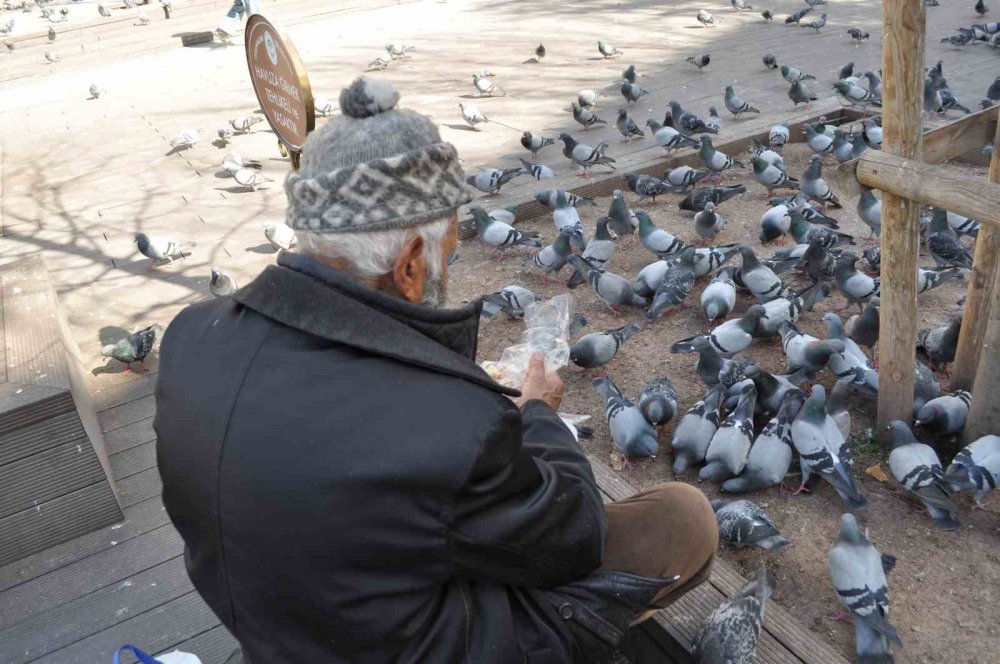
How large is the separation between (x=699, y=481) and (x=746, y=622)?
1.26 m

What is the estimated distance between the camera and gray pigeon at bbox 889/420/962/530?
3.13m

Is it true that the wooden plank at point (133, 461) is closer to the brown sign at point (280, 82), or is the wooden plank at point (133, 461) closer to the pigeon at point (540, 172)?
the brown sign at point (280, 82)

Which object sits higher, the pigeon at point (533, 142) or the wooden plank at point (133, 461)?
the pigeon at point (533, 142)

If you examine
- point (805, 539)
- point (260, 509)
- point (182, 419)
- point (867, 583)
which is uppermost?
point (182, 419)

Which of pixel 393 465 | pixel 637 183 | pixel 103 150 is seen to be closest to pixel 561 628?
pixel 393 465

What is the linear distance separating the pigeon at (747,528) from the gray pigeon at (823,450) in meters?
0.39

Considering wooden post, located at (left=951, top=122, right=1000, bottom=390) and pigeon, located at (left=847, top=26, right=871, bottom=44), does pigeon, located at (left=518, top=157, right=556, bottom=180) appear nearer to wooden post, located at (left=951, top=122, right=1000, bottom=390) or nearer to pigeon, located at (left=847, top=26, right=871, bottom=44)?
wooden post, located at (left=951, top=122, right=1000, bottom=390)

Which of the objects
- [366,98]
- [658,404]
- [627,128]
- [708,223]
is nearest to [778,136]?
[627,128]

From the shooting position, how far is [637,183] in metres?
6.43

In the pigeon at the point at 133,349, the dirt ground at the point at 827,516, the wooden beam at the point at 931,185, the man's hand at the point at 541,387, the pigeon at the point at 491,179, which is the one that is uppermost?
the wooden beam at the point at 931,185

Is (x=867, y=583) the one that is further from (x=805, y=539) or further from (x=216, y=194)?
(x=216, y=194)

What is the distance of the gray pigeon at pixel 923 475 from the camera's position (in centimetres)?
313

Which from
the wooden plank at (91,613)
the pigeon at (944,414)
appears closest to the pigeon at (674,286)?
the pigeon at (944,414)

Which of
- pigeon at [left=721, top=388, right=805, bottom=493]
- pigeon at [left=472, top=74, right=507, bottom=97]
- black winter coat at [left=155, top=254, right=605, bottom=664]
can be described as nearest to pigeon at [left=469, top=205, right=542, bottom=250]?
pigeon at [left=721, top=388, right=805, bottom=493]
